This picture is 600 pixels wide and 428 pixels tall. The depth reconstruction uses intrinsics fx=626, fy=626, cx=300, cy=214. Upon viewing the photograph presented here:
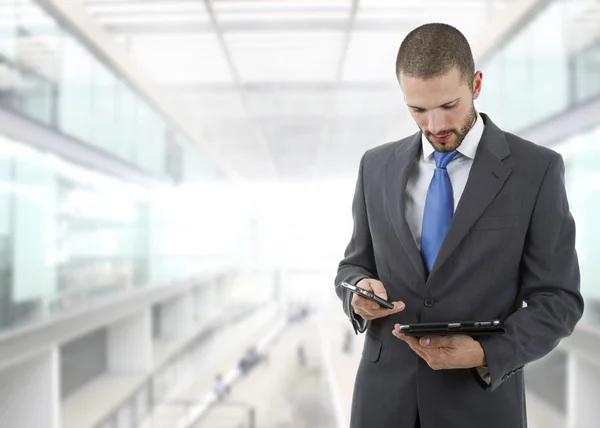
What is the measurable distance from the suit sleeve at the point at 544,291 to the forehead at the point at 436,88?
9.5 inches

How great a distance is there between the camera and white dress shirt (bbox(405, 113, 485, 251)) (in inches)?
52.1

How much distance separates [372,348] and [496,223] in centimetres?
39

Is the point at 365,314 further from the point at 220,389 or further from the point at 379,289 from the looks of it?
the point at 220,389

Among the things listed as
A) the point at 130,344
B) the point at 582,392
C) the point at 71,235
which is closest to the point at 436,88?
the point at 582,392

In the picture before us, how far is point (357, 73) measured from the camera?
588 centimetres

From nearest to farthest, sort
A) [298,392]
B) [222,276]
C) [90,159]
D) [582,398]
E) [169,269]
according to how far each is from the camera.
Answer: [582,398] < [90,159] < [298,392] < [169,269] < [222,276]

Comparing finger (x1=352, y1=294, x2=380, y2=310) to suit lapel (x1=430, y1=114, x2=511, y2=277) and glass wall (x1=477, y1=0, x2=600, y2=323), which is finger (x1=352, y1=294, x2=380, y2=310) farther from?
glass wall (x1=477, y1=0, x2=600, y2=323)

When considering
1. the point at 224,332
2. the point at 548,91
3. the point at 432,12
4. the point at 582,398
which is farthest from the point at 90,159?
the point at 224,332

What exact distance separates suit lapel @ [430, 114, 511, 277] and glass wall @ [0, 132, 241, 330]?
3.50 metres

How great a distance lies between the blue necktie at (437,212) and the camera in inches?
50.7

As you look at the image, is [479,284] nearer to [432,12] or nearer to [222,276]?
[432,12]

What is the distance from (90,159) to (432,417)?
4.89 m

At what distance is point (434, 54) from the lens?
120 cm

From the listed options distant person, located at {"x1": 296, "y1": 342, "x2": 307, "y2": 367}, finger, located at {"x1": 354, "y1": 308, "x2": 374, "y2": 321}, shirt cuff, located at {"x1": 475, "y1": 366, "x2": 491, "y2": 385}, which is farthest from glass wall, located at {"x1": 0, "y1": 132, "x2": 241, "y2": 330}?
shirt cuff, located at {"x1": 475, "y1": 366, "x2": 491, "y2": 385}
